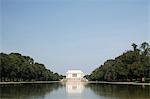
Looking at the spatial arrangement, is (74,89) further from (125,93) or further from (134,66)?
(134,66)

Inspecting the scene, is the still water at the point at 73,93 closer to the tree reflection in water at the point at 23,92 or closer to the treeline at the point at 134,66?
the tree reflection in water at the point at 23,92

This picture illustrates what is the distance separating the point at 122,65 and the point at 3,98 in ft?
226

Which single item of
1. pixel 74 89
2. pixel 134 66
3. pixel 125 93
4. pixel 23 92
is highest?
pixel 134 66

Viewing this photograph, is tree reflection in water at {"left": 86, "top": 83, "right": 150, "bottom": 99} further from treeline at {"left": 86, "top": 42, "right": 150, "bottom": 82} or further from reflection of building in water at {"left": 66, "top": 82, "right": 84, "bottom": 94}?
treeline at {"left": 86, "top": 42, "right": 150, "bottom": 82}

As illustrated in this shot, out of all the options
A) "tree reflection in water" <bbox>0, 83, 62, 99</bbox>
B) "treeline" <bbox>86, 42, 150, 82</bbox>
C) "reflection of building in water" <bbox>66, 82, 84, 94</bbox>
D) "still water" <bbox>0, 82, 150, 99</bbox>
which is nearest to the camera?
"tree reflection in water" <bbox>0, 83, 62, 99</bbox>

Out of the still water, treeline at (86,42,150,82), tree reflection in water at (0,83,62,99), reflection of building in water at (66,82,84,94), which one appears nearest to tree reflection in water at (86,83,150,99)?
the still water

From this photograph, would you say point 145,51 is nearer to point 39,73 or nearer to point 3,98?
point 39,73

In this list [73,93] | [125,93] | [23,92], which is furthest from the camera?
[73,93]

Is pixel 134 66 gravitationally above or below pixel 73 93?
above

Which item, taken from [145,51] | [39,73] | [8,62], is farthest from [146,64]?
[39,73]

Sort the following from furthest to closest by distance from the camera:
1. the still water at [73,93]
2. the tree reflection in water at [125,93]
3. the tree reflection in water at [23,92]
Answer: the tree reflection in water at [125,93], the still water at [73,93], the tree reflection in water at [23,92]

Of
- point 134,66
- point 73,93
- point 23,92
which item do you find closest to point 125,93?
point 73,93

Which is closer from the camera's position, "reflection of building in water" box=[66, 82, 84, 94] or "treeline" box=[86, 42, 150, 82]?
"reflection of building in water" box=[66, 82, 84, 94]

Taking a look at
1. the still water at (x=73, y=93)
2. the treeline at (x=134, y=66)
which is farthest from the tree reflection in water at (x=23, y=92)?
the treeline at (x=134, y=66)
